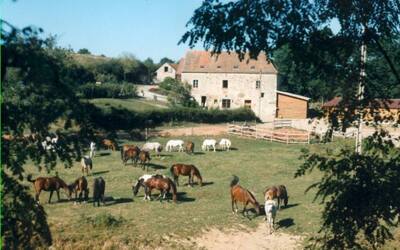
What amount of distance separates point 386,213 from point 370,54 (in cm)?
250

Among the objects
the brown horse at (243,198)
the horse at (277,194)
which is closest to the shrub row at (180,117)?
the horse at (277,194)

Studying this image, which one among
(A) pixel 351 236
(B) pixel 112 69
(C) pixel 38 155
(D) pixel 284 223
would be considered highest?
(B) pixel 112 69

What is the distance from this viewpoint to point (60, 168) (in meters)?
27.2

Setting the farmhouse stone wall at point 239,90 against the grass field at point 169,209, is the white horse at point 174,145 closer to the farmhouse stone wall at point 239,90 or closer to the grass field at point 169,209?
the grass field at point 169,209

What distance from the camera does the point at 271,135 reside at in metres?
38.7

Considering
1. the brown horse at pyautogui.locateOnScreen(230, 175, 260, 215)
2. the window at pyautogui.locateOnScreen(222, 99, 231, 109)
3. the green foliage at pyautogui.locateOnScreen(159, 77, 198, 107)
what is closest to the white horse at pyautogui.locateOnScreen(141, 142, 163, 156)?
the brown horse at pyautogui.locateOnScreen(230, 175, 260, 215)

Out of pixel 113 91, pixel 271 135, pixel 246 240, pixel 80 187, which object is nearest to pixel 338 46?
pixel 246 240

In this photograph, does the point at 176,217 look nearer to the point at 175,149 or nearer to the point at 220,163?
the point at 220,163

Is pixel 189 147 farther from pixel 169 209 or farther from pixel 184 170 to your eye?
pixel 169 209

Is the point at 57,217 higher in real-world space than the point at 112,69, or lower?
lower

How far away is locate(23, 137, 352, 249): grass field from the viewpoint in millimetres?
15336

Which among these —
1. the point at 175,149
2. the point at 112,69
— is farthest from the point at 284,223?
the point at 112,69

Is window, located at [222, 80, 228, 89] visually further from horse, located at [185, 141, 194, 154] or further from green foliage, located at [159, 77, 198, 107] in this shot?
horse, located at [185, 141, 194, 154]

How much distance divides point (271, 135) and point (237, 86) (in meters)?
17.9
